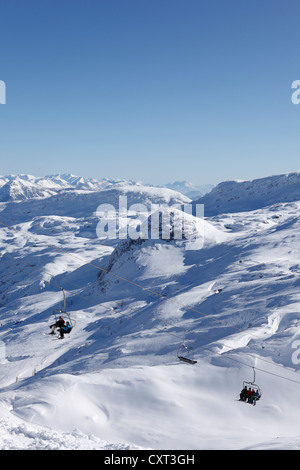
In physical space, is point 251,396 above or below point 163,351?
above

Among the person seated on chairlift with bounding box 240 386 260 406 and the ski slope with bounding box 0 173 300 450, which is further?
the person seated on chairlift with bounding box 240 386 260 406

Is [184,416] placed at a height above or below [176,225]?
below

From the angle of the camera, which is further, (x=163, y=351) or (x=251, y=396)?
(x=163, y=351)

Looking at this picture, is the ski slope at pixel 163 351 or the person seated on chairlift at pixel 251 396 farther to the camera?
the person seated on chairlift at pixel 251 396

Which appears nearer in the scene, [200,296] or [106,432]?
[106,432]
